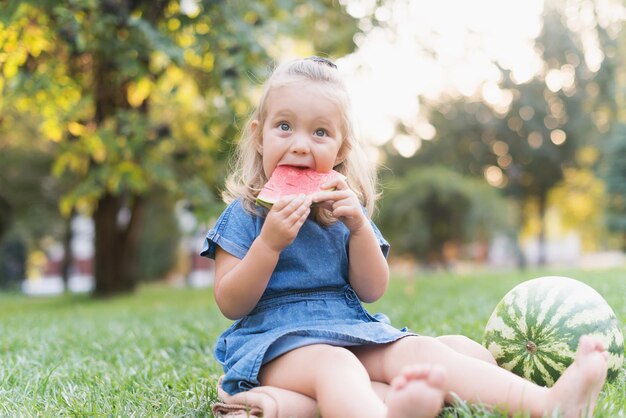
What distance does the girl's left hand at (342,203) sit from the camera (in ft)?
8.26

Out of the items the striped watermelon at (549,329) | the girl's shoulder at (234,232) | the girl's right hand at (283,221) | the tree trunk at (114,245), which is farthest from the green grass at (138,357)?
the tree trunk at (114,245)

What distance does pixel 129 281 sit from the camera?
12695mm

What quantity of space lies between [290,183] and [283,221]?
24 centimetres

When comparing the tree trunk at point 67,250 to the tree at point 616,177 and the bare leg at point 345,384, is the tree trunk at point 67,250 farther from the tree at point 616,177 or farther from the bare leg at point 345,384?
the tree at point 616,177

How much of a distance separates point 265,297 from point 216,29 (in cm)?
534

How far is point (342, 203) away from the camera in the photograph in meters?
2.54

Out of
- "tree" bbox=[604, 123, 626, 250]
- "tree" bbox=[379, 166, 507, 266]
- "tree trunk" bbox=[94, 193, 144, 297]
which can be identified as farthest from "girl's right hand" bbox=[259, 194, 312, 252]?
"tree" bbox=[604, 123, 626, 250]

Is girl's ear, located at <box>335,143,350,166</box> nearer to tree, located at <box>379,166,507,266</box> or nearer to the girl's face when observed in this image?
the girl's face

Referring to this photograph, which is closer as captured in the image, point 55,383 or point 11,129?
point 55,383

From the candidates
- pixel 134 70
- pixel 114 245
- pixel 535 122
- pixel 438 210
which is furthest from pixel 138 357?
pixel 535 122

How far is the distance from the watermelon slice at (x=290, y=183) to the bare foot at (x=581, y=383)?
1076mm

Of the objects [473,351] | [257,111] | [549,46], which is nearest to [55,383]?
[257,111]

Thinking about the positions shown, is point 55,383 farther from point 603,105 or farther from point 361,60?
point 603,105

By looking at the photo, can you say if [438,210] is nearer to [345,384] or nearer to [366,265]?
[366,265]
